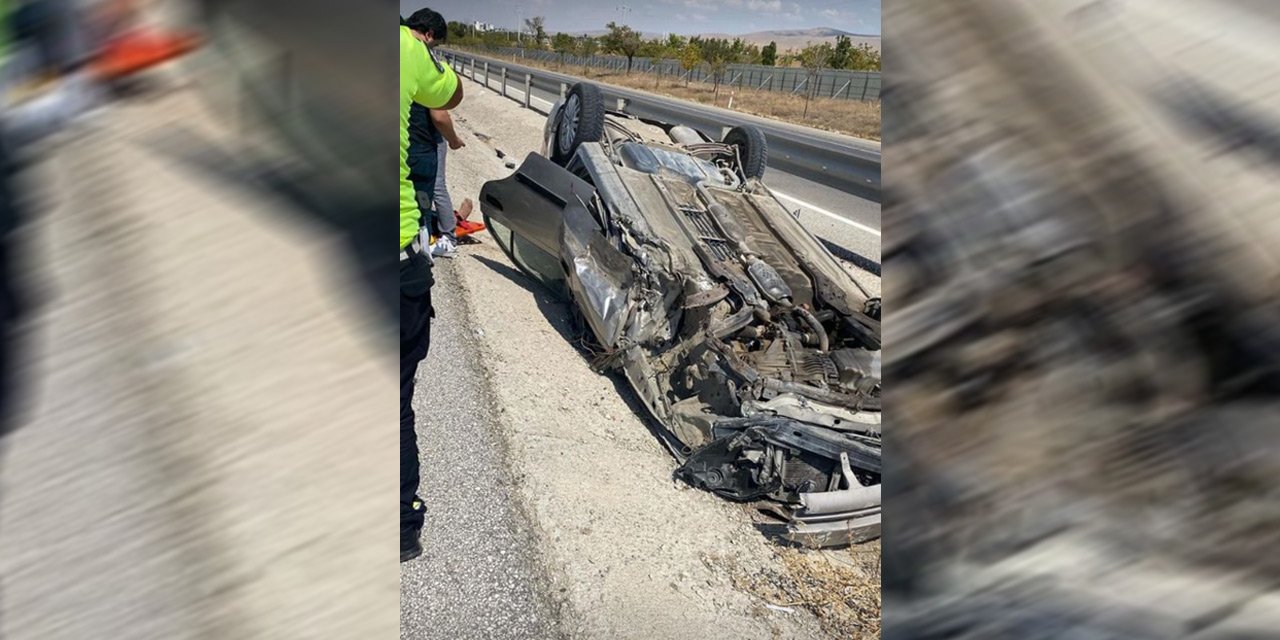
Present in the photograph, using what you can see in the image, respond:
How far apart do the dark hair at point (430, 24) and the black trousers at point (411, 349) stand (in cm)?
185

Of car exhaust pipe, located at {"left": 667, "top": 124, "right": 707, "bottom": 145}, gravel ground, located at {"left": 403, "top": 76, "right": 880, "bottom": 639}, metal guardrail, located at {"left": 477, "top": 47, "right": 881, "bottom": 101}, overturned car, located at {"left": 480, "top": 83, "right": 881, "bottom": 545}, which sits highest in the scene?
metal guardrail, located at {"left": 477, "top": 47, "right": 881, "bottom": 101}

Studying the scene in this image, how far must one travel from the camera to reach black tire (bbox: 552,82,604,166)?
7348 millimetres

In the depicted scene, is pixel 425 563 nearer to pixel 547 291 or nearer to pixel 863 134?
pixel 547 291

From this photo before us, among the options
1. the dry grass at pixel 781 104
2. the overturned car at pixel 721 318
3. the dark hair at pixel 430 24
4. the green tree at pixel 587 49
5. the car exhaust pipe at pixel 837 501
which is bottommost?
the car exhaust pipe at pixel 837 501

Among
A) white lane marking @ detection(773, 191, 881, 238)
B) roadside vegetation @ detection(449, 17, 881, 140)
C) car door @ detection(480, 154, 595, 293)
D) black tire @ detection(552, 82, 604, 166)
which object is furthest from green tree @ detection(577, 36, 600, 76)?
car door @ detection(480, 154, 595, 293)

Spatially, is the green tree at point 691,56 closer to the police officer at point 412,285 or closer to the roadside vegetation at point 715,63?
the roadside vegetation at point 715,63

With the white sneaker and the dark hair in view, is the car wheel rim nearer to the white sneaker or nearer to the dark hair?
the white sneaker

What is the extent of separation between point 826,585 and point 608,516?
96 centimetres

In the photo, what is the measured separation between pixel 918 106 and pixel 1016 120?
0.04 meters

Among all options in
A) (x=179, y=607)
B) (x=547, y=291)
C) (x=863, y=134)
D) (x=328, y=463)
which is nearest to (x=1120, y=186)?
(x=328, y=463)

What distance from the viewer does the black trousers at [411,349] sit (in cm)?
252

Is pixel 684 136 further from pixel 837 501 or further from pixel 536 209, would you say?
pixel 837 501

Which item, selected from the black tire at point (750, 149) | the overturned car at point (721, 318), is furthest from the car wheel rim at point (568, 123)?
the black tire at point (750, 149)

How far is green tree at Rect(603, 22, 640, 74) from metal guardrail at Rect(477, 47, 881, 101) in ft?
5.46
